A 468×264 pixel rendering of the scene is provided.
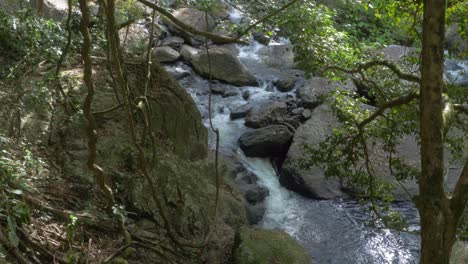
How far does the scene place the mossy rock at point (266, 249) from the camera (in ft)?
18.8

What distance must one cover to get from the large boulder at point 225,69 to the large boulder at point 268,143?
108 inches

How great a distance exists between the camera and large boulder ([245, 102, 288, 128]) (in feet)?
35.1

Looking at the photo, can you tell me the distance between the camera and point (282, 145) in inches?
395

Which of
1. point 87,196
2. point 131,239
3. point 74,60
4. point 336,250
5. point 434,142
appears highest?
point 74,60

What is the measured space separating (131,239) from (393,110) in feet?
10.7

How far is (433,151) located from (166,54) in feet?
35.3

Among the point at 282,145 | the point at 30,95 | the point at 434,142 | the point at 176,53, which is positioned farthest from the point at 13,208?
the point at 176,53

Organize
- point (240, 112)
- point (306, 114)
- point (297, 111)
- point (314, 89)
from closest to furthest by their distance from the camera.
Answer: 1. point (306, 114)
2. point (297, 111)
3. point (240, 112)
4. point (314, 89)

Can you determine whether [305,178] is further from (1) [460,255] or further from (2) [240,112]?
(1) [460,255]

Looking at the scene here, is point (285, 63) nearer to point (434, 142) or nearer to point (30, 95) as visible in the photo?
point (30, 95)

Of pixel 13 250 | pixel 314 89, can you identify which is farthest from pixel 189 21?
pixel 13 250

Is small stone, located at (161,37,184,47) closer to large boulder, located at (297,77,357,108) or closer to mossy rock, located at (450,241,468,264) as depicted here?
large boulder, located at (297,77,357,108)

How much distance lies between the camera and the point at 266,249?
5.91 meters

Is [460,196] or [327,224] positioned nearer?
[460,196]
